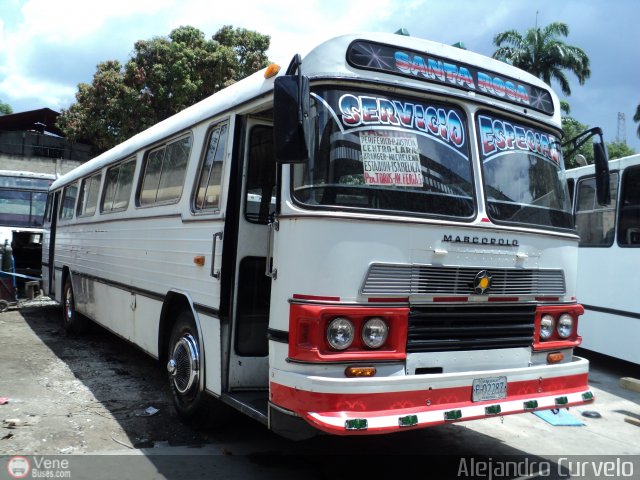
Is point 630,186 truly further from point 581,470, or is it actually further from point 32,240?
point 32,240

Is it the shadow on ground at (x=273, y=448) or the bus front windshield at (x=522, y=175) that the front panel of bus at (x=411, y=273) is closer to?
the bus front windshield at (x=522, y=175)

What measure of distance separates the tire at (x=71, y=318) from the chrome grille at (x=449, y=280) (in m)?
7.33

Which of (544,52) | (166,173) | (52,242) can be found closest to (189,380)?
(166,173)

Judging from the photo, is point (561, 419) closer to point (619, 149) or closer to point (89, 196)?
point (89, 196)

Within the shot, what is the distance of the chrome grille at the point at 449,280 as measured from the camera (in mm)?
3693

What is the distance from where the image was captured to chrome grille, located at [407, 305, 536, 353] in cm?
382

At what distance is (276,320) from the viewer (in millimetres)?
3773

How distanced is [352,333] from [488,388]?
1069 mm

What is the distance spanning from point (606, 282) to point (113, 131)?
20.0 m

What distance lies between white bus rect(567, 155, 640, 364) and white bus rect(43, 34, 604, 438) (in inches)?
159

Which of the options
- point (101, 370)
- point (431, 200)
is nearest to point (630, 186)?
point (431, 200)

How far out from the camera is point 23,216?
50.1ft

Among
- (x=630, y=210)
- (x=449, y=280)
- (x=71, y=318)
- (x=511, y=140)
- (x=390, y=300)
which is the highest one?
(x=511, y=140)

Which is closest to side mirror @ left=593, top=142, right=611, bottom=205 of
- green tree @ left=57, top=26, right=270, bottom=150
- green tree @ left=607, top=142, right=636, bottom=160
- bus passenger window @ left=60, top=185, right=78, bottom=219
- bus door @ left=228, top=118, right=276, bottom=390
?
bus door @ left=228, top=118, right=276, bottom=390
